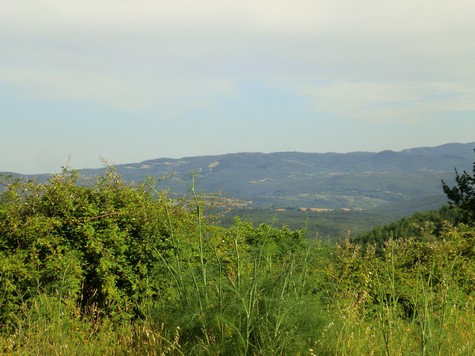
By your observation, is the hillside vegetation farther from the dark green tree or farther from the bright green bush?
the dark green tree

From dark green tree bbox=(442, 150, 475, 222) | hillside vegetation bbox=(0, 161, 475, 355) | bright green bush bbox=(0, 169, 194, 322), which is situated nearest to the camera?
hillside vegetation bbox=(0, 161, 475, 355)

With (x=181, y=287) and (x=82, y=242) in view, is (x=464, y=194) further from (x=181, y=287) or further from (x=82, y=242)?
(x=181, y=287)

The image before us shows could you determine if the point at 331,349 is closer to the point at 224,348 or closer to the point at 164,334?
the point at 224,348

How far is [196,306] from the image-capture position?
5055mm

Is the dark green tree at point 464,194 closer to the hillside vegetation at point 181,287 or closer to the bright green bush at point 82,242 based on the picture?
the hillside vegetation at point 181,287

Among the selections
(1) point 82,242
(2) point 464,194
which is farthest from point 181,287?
(2) point 464,194

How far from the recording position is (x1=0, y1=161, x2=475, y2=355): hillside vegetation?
4785 mm

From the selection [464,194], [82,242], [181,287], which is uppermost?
[464,194]

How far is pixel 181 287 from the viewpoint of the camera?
5.46 metres

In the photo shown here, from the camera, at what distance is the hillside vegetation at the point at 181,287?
4.79m

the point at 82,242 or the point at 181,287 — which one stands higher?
the point at 82,242

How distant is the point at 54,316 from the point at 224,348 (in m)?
2.36

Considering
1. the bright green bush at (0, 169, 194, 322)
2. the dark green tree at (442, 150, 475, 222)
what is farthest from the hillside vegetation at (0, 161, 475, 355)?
the dark green tree at (442, 150, 475, 222)

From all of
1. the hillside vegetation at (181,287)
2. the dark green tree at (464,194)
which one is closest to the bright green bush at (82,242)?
the hillside vegetation at (181,287)
